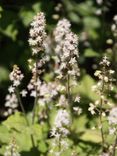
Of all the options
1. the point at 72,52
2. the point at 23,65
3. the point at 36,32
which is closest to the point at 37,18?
the point at 36,32

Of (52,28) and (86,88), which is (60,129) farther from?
(52,28)

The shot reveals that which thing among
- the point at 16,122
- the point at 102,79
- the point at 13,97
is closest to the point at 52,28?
the point at 13,97

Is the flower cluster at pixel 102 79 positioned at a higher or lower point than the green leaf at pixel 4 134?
lower

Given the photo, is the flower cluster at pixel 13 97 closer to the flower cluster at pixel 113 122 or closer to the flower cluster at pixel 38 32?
the flower cluster at pixel 38 32

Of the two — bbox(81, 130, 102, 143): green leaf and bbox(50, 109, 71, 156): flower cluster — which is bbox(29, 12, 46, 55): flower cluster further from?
bbox(81, 130, 102, 143): green leaf

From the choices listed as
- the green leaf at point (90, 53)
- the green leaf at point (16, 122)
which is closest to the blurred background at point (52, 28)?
the green leaf at point (90, 53)

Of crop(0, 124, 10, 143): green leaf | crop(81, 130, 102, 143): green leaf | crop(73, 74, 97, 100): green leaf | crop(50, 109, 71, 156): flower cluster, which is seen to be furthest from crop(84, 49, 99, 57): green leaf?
crop(50, 109, 71, 156): flower cluster
